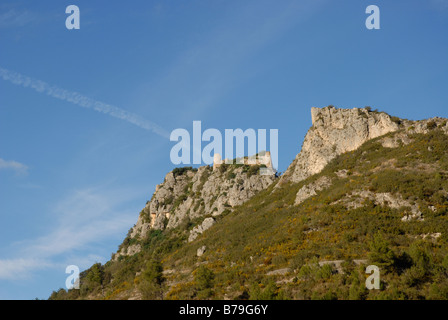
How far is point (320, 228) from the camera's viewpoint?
61.6m

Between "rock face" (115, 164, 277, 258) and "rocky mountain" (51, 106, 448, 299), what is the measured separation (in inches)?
17.0

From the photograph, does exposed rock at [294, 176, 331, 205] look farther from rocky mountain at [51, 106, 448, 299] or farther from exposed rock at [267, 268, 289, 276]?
exposed rock at [267, 268, 289, 276]

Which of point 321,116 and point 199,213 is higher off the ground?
point 321,116

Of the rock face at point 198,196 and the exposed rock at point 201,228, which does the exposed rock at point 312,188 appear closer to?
the exposed rock at point 201,228

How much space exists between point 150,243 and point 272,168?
39913 millimetres

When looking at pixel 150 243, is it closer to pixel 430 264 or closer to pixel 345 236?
pixel 345 236

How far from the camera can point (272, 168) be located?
120m

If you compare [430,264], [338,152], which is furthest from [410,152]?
[430,264]

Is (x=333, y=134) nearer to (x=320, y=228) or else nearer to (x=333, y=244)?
(x=320, y=228)

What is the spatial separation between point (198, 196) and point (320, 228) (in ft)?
199

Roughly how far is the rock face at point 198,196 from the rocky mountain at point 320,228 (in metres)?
0.43

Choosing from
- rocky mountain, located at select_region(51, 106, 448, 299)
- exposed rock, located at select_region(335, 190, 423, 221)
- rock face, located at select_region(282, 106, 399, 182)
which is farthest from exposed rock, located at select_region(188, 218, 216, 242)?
exposed rock, located at select_region(335, 190, 423, 221)

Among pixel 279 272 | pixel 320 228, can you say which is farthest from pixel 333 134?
pixel 279 272
